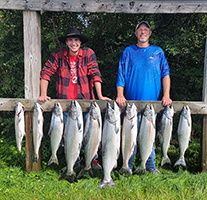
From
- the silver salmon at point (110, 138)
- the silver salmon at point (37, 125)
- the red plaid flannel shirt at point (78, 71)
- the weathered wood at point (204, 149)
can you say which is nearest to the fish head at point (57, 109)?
the silver salmon at point (37, 125)

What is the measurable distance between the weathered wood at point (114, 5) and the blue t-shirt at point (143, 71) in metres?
0.60

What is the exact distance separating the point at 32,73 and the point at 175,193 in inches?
113

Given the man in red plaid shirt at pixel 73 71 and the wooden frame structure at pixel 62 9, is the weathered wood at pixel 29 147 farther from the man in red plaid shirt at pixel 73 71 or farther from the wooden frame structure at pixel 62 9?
the man in red plaid shirt at pixel 73 71

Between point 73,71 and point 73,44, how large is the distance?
435mm

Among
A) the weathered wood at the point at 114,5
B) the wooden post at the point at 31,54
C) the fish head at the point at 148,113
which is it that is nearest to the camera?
the fish head at the point at 148,113

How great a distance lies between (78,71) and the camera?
139 inches

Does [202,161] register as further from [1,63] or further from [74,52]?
[1,63]

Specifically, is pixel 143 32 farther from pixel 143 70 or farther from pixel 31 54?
pixel 31 54

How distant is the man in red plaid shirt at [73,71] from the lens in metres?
3.53

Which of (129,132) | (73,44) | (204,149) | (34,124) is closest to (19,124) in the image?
(34,124)

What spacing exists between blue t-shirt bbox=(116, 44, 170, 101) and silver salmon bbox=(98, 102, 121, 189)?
0.58 m

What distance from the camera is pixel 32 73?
11.3 feet

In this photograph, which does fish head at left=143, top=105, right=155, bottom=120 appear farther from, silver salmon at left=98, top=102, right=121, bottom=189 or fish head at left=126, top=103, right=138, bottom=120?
silver salmon at left=98, top=102, right=121, bottom=189

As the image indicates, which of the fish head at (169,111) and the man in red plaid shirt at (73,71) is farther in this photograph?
the man in red plaid shirt at (73,71)
